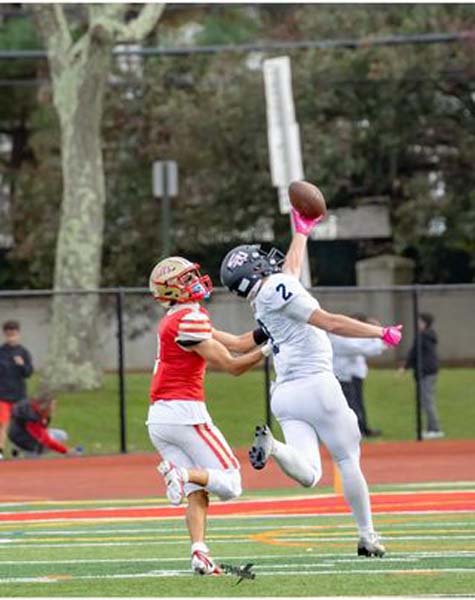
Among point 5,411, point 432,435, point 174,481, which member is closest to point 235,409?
point 432,435

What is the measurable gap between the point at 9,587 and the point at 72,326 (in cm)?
1954

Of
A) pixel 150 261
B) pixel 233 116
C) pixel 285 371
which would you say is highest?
pixel 233 116

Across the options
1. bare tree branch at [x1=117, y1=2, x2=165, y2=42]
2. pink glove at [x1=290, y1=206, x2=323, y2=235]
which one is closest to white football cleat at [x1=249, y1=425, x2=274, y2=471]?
pink glove at [x1=290, y1=206, x2=323, y2=235]

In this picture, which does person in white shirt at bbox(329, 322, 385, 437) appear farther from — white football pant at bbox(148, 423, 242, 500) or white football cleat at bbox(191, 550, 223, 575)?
white football cleat at bbox(191, 550, 223, 575)

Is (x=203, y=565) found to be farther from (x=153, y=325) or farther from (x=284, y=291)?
(x=153, y=325)

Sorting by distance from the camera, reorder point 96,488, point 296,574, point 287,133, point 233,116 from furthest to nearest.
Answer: point 233,116 → point 287,133 → point 96,488 → point 296,574

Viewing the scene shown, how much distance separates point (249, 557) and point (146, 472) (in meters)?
10.8

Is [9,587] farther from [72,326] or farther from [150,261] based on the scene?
[150,261]

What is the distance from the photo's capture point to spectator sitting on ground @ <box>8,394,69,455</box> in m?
24.1

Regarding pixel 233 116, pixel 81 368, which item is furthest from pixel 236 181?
pixel 81 368

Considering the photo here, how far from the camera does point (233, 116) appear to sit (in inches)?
1602

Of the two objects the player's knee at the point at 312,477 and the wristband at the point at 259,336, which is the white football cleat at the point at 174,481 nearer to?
the player's knee at the point at 312,477

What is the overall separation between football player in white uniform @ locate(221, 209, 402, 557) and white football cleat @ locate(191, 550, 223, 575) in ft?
2.40

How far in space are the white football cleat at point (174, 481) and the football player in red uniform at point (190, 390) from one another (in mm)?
182
